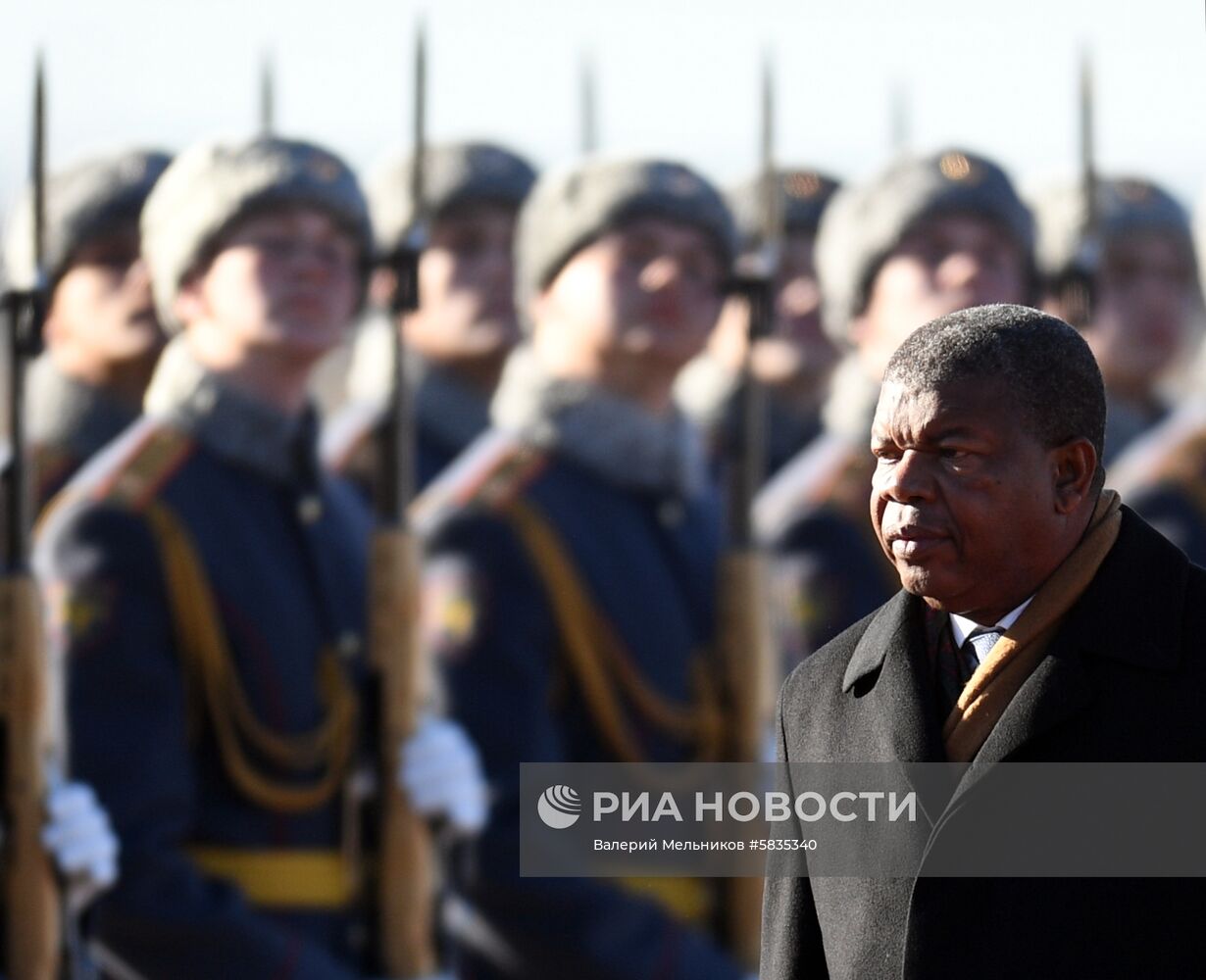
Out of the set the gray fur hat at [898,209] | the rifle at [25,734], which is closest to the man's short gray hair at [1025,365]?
the rifle at [25,734]

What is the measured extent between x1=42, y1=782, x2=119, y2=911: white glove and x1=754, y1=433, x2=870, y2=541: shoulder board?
2324 mm

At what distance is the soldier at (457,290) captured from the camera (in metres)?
7.24

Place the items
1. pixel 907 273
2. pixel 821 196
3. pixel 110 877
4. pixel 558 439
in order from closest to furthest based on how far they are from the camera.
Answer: pixel 110 877 < pixel 558 439 < pixel 907 273 < pixel 821 196

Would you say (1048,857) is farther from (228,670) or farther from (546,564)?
(546,564)

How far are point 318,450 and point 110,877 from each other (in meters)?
1.17

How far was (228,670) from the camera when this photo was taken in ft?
19.4

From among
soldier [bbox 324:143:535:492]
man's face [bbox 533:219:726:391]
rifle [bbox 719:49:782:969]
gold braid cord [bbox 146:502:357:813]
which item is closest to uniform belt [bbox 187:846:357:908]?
gold braid cord [bbox 146:502:357:813]

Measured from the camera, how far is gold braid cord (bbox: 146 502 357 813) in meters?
5.89

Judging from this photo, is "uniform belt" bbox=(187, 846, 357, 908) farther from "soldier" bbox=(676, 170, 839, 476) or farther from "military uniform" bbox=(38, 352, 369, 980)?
"soldier" bbox=(676, 170, 839, 476)

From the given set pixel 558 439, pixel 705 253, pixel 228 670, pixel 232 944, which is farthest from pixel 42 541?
pixel 705 253

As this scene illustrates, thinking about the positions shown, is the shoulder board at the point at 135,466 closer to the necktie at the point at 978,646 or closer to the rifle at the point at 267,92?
the rifle at the point at 267,92

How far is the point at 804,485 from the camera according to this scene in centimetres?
766

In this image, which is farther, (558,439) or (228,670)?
(558,439)

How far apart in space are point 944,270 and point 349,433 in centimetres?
173
